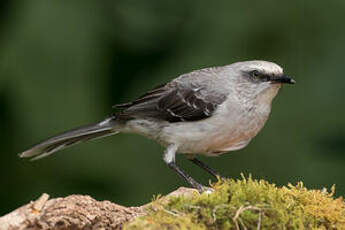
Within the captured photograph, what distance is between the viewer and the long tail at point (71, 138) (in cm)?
631

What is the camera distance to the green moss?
387 centimetres

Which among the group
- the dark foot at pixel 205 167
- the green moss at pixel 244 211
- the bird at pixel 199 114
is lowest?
the dark foot at pixel 205 167

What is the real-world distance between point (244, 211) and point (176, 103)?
221 cm

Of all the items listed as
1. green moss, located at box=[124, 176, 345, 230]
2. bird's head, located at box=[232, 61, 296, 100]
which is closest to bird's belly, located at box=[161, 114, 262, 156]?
bird's head, located at box=[232, 61, 296, 100]

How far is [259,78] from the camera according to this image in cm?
571

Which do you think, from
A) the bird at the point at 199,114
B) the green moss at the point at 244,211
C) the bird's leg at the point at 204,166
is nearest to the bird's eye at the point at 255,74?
the bird at the point at 199,114

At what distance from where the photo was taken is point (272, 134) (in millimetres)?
6750

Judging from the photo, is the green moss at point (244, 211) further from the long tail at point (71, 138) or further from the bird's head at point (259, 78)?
the long tail at point (71, 138)

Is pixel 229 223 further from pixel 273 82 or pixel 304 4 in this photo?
pixel 304 4

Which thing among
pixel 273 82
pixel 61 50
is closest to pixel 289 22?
pixel 273 82

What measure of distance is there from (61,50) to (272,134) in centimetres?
225

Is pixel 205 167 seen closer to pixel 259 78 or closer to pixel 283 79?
pixel 259 78

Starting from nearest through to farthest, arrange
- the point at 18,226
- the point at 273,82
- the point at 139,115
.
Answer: the point at 18,226 < the point at 273,82 < the point at 139,115

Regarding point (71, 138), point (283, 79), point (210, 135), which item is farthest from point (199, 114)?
point (71, 138)
